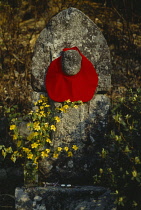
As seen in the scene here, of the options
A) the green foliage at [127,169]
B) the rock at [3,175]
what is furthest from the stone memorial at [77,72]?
the rock at [3,175]

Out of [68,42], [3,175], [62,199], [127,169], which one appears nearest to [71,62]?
[68,42]

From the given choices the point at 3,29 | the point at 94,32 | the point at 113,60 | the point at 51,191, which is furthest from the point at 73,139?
the point at 3,29

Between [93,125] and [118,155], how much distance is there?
1.85 feet

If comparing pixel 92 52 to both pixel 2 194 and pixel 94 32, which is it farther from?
pixel 2 194

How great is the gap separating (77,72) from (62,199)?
1131mm

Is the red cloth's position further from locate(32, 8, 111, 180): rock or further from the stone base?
the stone base

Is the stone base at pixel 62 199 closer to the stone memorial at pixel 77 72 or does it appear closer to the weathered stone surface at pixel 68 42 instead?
the stone memorial at pixel 77 72

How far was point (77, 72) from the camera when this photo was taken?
2.62 meters

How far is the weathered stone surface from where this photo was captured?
8.70 feet

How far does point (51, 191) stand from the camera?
231 cm

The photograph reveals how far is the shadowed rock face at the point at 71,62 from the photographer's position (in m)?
2.54

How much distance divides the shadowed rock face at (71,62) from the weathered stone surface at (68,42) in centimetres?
12

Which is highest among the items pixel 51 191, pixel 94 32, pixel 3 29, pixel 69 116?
pixel 3 29

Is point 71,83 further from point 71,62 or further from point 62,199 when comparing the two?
point 62,199
